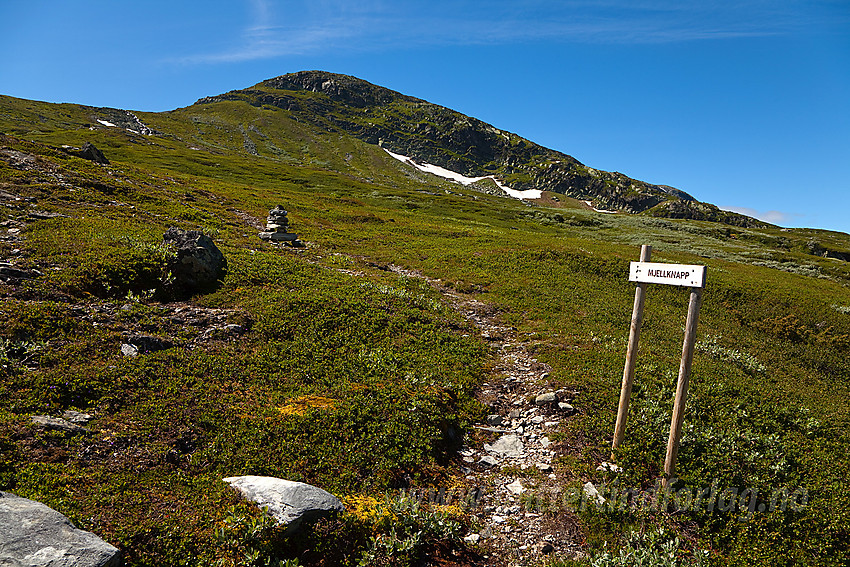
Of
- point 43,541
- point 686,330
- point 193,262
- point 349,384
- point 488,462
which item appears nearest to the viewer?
point 43,541

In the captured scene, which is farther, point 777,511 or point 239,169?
point 239,169

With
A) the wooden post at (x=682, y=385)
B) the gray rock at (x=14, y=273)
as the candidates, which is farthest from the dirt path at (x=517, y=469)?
the gray rock at (x=14, y=273)

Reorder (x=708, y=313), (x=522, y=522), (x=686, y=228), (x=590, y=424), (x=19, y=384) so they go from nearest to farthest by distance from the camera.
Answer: (x=522, y=522)
(x=19, y=384)
(x=590, y=424)
(x=708, y=313)
(x=686, y=228)

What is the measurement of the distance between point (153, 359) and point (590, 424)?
515 inches

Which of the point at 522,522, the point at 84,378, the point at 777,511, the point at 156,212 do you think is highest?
the point at 156,212

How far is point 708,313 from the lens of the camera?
27.1 metres

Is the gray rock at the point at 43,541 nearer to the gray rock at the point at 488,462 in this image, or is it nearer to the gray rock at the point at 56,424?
the gray rock at the point at 56,424

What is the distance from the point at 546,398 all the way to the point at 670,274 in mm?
5592

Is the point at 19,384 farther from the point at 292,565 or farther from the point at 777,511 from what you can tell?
the point at 777,511

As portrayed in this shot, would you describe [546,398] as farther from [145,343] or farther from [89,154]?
[89,154]

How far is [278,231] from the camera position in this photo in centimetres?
→ 3375

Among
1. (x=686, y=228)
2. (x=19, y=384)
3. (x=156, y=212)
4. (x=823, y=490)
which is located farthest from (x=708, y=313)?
(x=686, y=228)

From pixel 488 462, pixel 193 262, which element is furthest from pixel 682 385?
pixel 193 262

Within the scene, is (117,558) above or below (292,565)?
above
